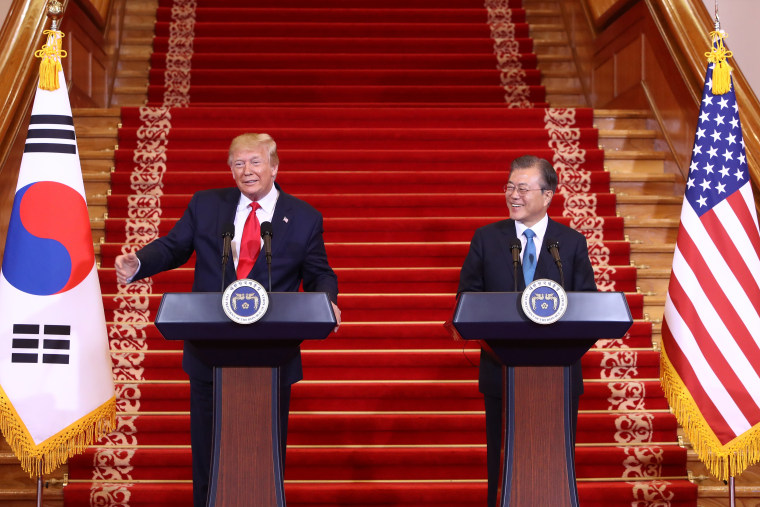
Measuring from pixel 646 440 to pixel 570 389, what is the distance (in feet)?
5.80

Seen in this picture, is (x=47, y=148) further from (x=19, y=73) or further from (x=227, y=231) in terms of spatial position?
(x=19, y=73)

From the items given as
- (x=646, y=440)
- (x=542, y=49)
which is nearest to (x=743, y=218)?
(x=646, y=440)

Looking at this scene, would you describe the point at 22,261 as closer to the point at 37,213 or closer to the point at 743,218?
the point at 37,213

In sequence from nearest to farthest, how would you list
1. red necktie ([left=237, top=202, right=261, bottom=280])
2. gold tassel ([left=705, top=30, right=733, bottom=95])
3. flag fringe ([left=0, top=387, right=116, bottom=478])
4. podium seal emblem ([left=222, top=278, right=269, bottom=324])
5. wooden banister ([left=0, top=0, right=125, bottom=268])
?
podium seal emblem ([left=222, top=278, right=269, bottom=324])
red necktie ([left=237, top=202, right=261, bottom=280])
flag fringe ([left=0, top=387, right=116, bottom=478])
gold tassel ([left=705, top=30, right=733, bottom=95])
wooden banister ([left=0, top=0, right=125, bottom=268])

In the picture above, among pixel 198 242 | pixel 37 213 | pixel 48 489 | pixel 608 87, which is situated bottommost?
pixel 48 489

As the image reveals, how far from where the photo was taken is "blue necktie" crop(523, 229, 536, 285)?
2.99 meters

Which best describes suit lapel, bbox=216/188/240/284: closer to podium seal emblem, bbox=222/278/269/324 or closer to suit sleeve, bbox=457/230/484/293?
podium seal emblem, bbox=222/278/269/324

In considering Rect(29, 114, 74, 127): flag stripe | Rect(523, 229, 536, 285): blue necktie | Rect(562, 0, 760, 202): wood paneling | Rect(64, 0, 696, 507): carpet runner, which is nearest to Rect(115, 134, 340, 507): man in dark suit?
Rect(523, 229, 536, 285): blue necktie

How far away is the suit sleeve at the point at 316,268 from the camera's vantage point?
120 inches

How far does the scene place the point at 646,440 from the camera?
4.31m

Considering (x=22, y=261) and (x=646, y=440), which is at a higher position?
(x=22, y=261)

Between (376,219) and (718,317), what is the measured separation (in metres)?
2.35

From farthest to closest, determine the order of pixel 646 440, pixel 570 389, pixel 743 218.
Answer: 1. pixel 646 440
2. pixel 743 218
3. pixel 570 389

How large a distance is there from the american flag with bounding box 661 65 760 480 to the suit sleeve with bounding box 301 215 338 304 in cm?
146
